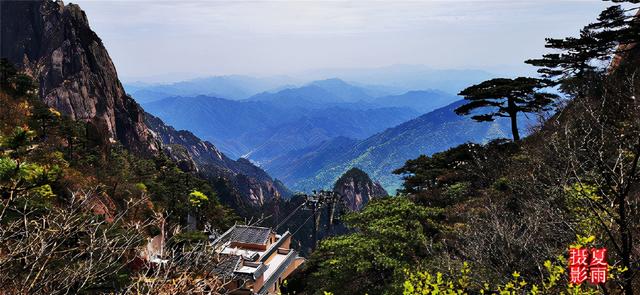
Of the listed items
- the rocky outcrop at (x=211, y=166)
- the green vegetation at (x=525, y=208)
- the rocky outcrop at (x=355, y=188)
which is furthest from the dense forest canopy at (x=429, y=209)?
the rocky outcrop at (x=355, y=188)

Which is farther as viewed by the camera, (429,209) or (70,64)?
(70,64)

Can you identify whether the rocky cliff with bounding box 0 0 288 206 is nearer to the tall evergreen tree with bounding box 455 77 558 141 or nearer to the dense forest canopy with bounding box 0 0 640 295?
the dense forest canopy with bounding box 0 0 640 295

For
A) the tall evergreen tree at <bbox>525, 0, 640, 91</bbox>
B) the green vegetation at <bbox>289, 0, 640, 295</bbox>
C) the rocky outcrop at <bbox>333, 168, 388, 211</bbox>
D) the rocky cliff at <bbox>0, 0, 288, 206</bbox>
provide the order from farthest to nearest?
the rocky outcrop at <bbox>333, 168, 388, 211</bbox> < the rocky cliff at <bbox>0, 0, 288, 206</bbox> < the tall evergreen tree at <bbox>525, 0, 640, 91</bbox> < the green vegetation at <bbox>289, 0, 640, 295</bbox>

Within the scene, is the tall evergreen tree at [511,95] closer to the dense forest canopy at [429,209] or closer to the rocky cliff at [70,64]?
the dense forest canopy at [429,209]

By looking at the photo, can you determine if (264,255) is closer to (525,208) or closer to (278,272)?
(278,272)

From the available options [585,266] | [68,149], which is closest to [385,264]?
[585,266]

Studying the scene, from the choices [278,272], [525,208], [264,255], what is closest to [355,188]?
[278,272]

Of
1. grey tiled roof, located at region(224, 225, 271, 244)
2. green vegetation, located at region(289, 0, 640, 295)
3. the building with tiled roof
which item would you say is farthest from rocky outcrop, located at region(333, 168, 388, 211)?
green vegetation, located at region(289, 0, 640, 295)

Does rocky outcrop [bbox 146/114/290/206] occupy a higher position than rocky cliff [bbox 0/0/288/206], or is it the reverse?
rocky cliff [bbox 0/0/288/206]

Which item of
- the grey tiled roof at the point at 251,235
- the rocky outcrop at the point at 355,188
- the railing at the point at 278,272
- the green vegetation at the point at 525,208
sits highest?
the green vegetation at the point at 525,208
